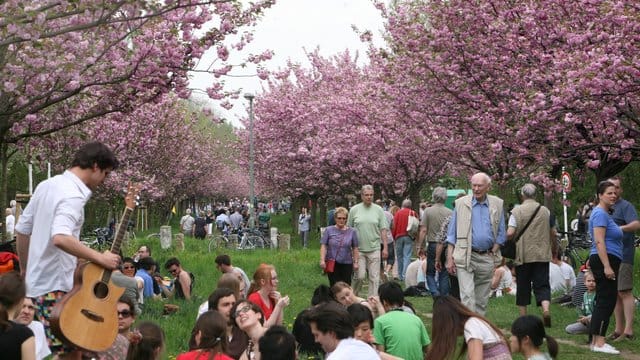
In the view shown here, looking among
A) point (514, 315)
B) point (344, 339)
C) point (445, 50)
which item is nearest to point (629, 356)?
point (514, 315)

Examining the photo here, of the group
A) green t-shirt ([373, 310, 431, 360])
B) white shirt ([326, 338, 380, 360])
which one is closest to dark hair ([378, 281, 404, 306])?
green t-shirt ([373, 310, 431, 360])

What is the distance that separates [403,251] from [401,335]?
13.1 metres

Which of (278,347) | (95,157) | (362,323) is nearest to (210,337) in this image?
(278,347)

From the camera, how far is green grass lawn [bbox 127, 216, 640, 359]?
1162 cm

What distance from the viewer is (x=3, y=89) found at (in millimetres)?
14344

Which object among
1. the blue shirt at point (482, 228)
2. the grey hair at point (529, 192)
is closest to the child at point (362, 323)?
the blue shirt at point (482, 228)

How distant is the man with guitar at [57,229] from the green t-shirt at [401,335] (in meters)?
2.68

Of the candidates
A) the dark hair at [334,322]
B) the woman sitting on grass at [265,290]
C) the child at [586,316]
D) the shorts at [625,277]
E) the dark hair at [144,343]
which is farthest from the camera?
the child at [586,316]

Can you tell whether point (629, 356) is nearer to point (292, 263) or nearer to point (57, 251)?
point (57, 251)

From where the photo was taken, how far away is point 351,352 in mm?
6320

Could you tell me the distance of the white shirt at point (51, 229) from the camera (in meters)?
6.24

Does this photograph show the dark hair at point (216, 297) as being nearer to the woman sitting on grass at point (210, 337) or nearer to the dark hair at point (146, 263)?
the woman sitting on grass at point (210, 337)

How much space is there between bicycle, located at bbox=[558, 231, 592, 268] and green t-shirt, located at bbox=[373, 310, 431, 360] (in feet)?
43.2

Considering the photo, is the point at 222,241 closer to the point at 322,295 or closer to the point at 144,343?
the point at 322,295
